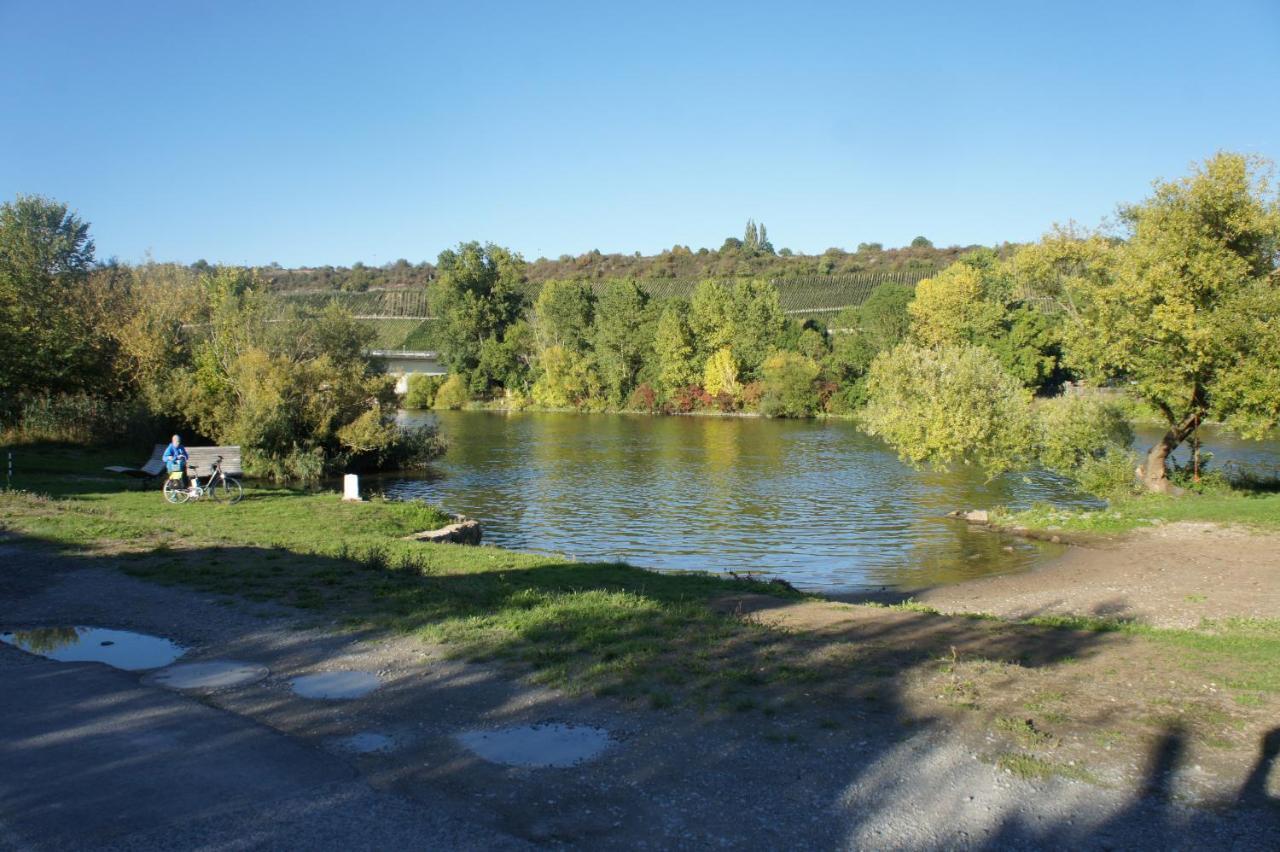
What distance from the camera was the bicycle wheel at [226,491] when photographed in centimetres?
2302

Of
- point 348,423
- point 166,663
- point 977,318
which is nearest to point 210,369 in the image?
point 348,423

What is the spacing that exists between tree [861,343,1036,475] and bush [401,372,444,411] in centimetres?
7184

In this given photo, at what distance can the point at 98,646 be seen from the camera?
30.7 feet

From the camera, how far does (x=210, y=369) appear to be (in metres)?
36.9

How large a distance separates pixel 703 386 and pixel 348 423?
53.3m

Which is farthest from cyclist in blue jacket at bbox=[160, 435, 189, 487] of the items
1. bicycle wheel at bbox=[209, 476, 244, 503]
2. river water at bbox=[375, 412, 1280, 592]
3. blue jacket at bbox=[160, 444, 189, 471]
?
river water at bbox=[375, 412, 1280, 592]

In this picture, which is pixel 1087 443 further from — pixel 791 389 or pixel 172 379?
pixel 791 389

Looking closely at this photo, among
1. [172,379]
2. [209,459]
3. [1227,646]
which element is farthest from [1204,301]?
[172,379]

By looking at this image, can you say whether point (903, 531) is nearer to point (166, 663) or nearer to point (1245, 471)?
point (1245, 471)

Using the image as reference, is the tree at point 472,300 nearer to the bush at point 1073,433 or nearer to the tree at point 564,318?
the tree at point 564,318

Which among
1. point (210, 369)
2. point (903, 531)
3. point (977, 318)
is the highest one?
point (977, 318)

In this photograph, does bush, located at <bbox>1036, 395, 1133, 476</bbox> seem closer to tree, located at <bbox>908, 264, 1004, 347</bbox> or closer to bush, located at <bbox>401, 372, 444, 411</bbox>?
tree, located at <bbox>908, 264, 1004, 347</bbox>

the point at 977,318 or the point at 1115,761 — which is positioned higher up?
the point at 977,318

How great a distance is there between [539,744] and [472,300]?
316 ft
